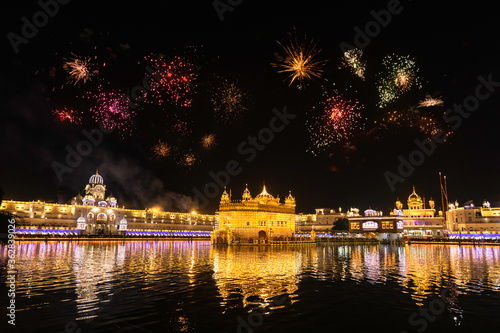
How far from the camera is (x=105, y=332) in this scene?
9.73 meters

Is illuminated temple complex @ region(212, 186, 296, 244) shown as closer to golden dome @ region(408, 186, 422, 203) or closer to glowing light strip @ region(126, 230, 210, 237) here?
glowing light strip @ region(126, 230, 210, 237)

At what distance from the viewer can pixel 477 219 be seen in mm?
103562

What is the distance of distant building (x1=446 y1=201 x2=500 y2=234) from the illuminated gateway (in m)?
84.1

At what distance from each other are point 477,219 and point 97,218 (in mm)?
117508

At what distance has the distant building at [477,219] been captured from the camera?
333ft

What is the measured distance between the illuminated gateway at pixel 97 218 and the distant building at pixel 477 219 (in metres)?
84.1

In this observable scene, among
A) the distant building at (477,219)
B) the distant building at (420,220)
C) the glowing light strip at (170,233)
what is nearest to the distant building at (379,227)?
the distant building at (420,220)

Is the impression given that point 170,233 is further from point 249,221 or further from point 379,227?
point 379,227

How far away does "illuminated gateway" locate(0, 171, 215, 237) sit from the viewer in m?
93.0

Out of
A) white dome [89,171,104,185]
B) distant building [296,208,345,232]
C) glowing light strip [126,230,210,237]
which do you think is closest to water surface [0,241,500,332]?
glowing light strip [126,230,210,237]

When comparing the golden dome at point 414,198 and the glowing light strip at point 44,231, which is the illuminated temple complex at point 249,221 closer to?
the glowing light strip at point 44,231

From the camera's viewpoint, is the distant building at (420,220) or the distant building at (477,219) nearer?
the distant building at (477,219)

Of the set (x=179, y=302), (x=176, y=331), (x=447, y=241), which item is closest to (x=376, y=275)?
(x=179, y=302)

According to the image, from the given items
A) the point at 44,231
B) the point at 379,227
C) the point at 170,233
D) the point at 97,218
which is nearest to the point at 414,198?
the point at 379,227
